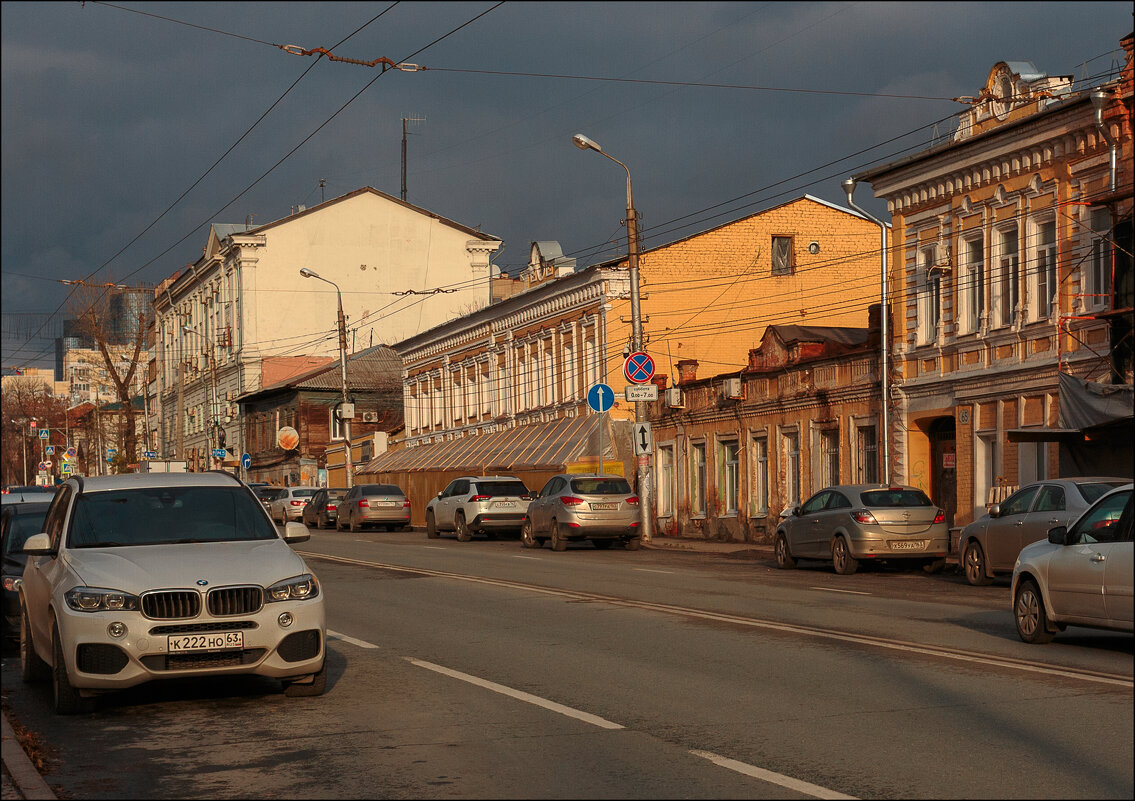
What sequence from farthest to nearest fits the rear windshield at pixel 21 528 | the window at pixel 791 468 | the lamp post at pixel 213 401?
the lamp post at pixel 213 401 < the window at pixel 791 468 < the rear windshield at pixel 21 528

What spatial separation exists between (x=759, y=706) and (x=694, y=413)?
104 ft

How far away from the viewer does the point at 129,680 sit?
31.0 feet

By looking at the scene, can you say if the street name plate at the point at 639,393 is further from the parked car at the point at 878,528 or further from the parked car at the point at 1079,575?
the parked car at the point at 1079,575

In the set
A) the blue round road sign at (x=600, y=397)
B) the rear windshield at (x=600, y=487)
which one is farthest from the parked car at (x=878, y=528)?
the blue round road sign at (x=600, y=397)

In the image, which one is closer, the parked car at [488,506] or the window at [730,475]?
the parked car at [488,506]

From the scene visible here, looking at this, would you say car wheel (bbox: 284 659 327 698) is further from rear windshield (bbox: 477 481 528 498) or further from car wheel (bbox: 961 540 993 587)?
rear windshield (bbox: 477 481 528 498)

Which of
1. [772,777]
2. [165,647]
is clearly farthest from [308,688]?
[772,777]

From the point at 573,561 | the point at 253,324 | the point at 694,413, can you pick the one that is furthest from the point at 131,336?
the point at 573,561

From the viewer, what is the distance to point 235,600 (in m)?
9.69

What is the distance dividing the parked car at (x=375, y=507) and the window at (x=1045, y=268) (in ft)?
78.0

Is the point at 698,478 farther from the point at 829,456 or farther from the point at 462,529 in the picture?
the point at 462,529

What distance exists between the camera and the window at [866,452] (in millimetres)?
33062

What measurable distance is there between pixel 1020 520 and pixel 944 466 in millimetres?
11903

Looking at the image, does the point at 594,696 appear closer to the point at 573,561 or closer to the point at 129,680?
the point at 129,680
